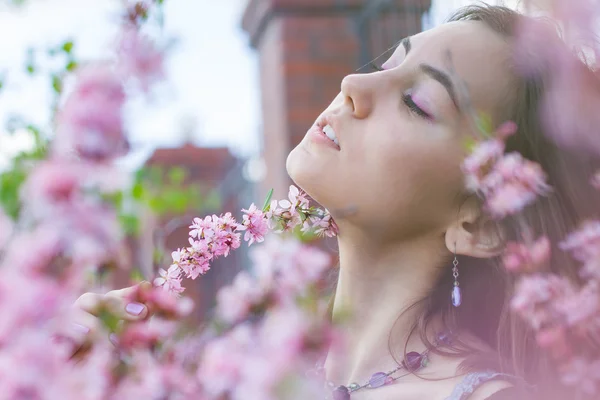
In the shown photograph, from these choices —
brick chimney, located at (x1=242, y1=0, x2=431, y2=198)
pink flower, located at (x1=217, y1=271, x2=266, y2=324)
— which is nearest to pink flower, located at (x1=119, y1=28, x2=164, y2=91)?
pink flower, located at (x1=217, y1=271, x2=266, y2=324)

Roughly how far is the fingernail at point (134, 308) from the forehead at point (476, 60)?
671 millimetres

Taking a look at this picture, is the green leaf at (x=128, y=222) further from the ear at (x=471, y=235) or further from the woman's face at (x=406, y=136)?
the ear at (x=471, y=235)

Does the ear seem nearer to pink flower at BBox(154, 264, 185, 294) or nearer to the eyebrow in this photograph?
the eyebrow

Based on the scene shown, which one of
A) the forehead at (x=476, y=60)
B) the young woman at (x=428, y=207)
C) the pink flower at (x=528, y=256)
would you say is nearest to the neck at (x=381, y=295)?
the young woman at (x=428, y=207)

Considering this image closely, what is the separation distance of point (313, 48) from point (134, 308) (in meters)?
2.38

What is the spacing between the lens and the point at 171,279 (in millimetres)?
896

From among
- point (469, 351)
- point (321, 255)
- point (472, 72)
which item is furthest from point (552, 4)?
point (469, 351)

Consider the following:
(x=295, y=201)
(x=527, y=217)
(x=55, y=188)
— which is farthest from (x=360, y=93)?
(x=55, y=188)

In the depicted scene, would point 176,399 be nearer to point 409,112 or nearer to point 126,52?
point 126,52

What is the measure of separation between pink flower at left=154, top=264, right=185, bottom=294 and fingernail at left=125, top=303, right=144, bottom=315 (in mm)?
346

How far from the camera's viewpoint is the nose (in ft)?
3.35

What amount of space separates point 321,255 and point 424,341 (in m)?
0.64

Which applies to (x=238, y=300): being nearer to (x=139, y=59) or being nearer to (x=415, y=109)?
(x=139, y=59)

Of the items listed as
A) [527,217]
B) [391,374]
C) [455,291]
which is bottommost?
[391,374]
